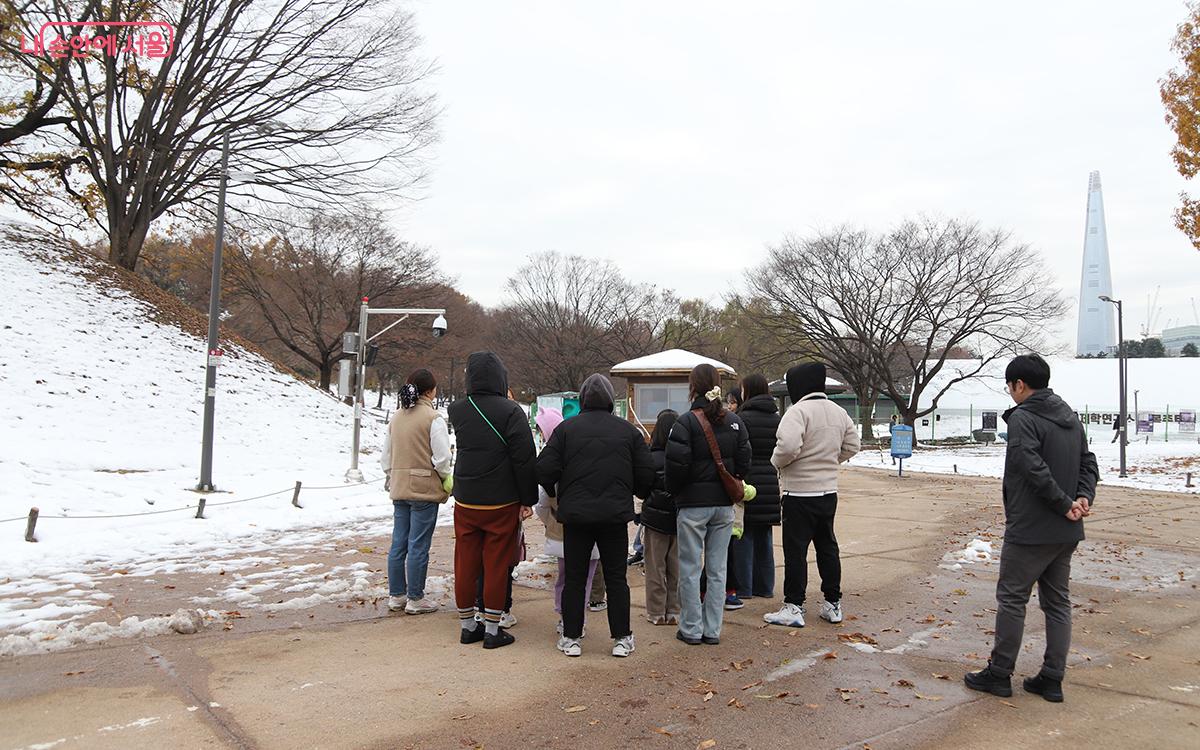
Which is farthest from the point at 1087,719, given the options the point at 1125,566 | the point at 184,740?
the point at 1125,566

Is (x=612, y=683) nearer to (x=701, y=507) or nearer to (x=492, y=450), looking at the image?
(x=701, y=507)

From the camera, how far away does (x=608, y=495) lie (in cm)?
500

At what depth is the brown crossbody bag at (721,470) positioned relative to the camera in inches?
208

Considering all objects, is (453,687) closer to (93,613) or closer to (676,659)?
(676,659)

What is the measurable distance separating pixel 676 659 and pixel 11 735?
3.52 meters

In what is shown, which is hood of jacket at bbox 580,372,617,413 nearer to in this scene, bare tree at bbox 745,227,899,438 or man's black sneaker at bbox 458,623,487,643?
man's black sneaker at bbox 458,623,487,643

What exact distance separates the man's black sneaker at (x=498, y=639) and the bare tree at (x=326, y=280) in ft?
112

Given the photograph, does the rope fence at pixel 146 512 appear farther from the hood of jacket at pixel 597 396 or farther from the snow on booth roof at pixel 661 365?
the hood of jacket at pixel 597 396

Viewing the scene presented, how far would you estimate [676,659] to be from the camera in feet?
16.5

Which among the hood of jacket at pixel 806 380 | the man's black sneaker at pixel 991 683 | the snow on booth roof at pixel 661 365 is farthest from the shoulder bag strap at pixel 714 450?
the snow on booth roof at pixel 661 365

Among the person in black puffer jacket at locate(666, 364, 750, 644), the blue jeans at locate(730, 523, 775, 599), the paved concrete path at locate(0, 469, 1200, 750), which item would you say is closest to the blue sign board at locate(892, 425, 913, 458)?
the paved concrete path at locate(0, 469, 1200, 750)

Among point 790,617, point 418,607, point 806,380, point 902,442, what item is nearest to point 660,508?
point 790,617

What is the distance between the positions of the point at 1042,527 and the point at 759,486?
232 cm

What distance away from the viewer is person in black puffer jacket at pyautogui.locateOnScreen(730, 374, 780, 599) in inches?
250
